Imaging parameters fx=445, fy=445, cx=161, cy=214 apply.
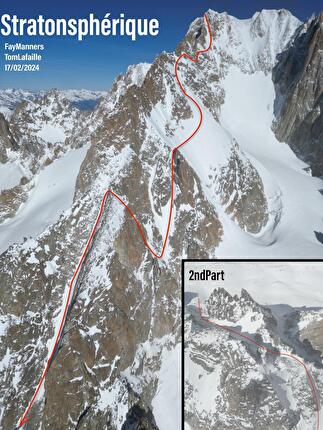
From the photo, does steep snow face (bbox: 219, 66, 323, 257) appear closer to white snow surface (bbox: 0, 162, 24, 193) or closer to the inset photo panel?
the inset photo panel

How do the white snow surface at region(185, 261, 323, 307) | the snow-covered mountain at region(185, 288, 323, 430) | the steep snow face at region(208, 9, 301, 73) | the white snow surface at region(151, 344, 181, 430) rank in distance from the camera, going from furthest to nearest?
the steep snow face at region(208, 9, 301, 73), the white snow surface at region(151, 344, 181, 430), the snow-covered mountain at region(185, 288, 323, 430), the white snow surface at region(185, 261, 323, 307)

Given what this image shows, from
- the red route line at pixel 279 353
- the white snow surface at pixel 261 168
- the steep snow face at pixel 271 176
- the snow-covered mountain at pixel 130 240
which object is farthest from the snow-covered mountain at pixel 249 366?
the steep snow face at pixel 271 176

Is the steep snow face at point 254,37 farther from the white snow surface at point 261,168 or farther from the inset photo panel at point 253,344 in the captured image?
the inset photo panel at point 253,344

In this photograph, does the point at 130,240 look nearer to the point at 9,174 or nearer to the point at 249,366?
the point at 249,366

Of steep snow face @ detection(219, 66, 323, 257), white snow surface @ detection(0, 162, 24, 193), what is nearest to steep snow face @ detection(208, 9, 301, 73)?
steep snow face @ detection(219, 66, 323, 257)

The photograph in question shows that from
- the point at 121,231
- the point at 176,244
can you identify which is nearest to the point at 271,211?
the point at 176,244

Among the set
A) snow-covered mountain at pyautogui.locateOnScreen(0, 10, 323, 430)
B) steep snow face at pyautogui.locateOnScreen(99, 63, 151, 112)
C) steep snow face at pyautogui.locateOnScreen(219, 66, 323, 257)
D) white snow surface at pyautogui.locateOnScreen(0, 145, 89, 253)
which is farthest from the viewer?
steep snow face at pyautogui.locateOnScreen(99, 63, 151, 112)

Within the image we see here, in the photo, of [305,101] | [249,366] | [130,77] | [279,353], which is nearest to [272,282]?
[279,353]

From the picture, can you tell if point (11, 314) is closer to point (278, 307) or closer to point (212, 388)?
point (212, 388)
